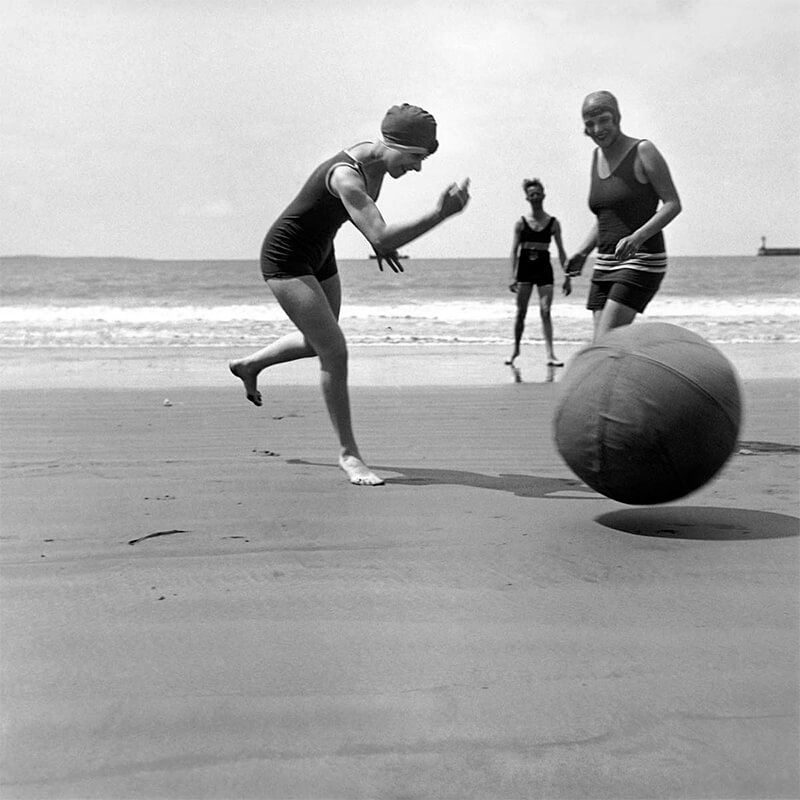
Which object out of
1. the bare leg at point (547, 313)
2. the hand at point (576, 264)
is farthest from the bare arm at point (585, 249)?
the bare leg at point (547, 313)

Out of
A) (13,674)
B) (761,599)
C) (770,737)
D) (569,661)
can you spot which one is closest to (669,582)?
(761,599)

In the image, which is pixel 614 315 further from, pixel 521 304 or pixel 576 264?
pixel 521 304

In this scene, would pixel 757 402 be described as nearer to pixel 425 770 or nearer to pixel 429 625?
pixel 429 625

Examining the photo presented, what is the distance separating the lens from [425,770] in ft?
7.73

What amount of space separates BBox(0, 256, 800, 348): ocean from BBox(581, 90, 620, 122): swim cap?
30.4 ft

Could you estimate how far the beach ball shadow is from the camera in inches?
171

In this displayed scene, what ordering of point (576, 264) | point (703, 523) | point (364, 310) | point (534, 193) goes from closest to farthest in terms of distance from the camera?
point (703, 523)
point (576, 264)
point (534, 193)
point (364, 310)

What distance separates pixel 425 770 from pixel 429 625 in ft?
3.00

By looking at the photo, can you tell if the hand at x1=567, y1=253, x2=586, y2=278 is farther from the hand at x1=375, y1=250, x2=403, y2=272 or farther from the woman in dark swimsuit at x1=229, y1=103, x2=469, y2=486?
the hand at x1=375, y1=250, x2=403, y2=272

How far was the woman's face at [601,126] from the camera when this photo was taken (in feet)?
19.5

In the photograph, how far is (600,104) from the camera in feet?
19.5

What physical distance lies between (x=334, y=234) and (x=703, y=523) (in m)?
2.30

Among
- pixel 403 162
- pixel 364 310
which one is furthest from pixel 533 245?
pixel 364 310

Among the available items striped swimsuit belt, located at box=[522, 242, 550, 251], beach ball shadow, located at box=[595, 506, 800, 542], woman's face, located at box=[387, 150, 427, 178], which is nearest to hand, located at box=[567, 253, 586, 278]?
woman's face, located at box=[387, 150, 427, 178]
